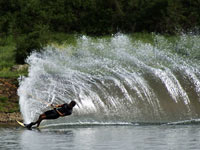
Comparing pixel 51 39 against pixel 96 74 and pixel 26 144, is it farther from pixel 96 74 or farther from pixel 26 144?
pixel 26 144

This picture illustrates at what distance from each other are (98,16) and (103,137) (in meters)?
28.3

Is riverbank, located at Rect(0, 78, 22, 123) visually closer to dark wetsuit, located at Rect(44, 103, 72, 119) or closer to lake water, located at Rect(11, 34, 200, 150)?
lake water, located at Rect(11, 34, 200, 150)

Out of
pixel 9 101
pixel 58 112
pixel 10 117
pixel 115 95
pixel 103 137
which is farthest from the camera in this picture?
pixel 115 95

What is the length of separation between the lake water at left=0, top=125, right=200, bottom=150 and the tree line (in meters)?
22.2

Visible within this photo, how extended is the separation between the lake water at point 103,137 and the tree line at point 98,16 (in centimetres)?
2225

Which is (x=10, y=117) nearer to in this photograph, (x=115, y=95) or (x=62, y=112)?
(x=62, y=112)

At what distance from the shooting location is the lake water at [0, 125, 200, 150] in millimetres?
17531

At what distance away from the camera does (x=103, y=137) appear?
63.7 feet

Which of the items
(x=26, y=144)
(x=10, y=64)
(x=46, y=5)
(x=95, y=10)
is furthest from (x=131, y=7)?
(x=26, y=144)

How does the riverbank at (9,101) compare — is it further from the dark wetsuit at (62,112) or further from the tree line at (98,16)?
the tree line at (98,16)

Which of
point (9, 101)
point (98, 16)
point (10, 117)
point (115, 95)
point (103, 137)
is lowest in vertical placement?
point (103, 137)

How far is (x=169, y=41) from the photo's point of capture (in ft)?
131

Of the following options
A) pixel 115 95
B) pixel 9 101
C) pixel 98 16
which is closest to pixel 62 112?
pixel 9 101

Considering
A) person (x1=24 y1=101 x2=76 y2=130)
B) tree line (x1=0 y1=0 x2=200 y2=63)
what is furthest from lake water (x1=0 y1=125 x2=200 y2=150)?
tree line (x1=0 y1=0 x2=200 y2=63)
